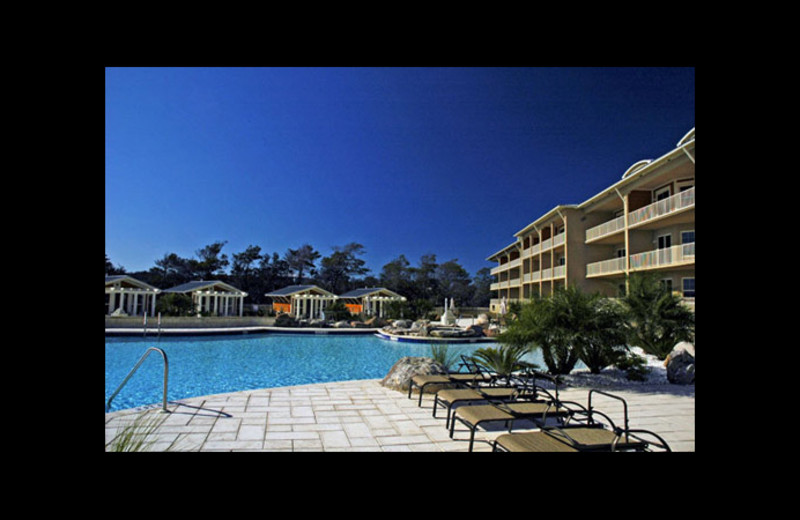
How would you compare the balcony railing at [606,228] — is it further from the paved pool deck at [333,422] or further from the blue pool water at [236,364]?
the paved pool deck at [333,422]

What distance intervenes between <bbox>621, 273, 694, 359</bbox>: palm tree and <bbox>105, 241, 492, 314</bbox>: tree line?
33.4 m

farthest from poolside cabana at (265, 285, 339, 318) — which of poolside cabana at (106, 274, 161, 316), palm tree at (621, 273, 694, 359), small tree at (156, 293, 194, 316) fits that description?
palm tree at (621, 273, 694, 359)

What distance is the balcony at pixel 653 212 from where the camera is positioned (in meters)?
15.4

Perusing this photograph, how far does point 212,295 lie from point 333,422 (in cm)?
2572

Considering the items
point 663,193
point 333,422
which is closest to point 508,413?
point 333,422

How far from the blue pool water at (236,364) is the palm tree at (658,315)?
102 inches

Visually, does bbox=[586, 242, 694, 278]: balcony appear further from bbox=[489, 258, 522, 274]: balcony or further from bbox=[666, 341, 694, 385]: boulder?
bbox=[489, 258, 522, 274]: balcony

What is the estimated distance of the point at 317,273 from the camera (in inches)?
1866

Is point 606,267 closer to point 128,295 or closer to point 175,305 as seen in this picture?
point 175,305
